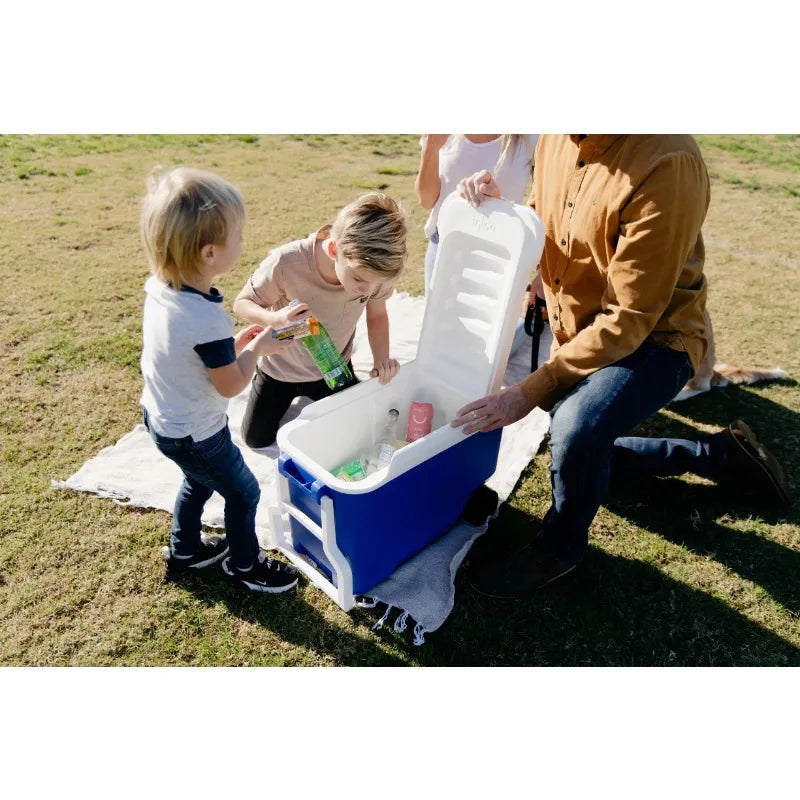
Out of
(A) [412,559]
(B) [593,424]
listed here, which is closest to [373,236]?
(B) [593,424]

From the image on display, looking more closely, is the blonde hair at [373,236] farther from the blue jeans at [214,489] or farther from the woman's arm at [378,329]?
the blue jeans at [214,489]

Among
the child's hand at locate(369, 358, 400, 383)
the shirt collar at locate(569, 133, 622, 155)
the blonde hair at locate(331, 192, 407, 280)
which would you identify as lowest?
the child's hand at locate(369, 358, 400, 383)

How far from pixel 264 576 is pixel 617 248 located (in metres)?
1.35

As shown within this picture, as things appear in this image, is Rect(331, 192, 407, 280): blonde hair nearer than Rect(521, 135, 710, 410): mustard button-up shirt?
No

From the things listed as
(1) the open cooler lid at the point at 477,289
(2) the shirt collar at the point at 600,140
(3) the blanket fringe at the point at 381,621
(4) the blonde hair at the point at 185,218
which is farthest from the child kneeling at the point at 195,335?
(2) the shirt collar at the point at 600,140

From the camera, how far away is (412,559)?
84.4 inches

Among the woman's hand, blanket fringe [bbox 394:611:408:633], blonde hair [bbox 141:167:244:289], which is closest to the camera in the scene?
blonde hair [bbox 141:167:244:289]

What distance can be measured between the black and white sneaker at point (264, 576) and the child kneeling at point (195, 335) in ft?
0.66

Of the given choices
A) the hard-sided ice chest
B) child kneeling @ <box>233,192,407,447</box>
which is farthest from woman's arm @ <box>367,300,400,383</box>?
the hard-sided ice chest

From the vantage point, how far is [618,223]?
5.70 ft

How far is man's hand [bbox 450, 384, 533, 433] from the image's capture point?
188 centimetres

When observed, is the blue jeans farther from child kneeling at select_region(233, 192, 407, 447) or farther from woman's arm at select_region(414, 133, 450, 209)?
woman's arm at select_region(414, 133, 450, 209)

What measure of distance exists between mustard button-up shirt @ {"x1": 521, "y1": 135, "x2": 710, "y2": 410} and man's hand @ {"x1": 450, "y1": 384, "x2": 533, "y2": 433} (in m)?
0.03

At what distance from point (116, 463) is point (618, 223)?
1856 millimetres
